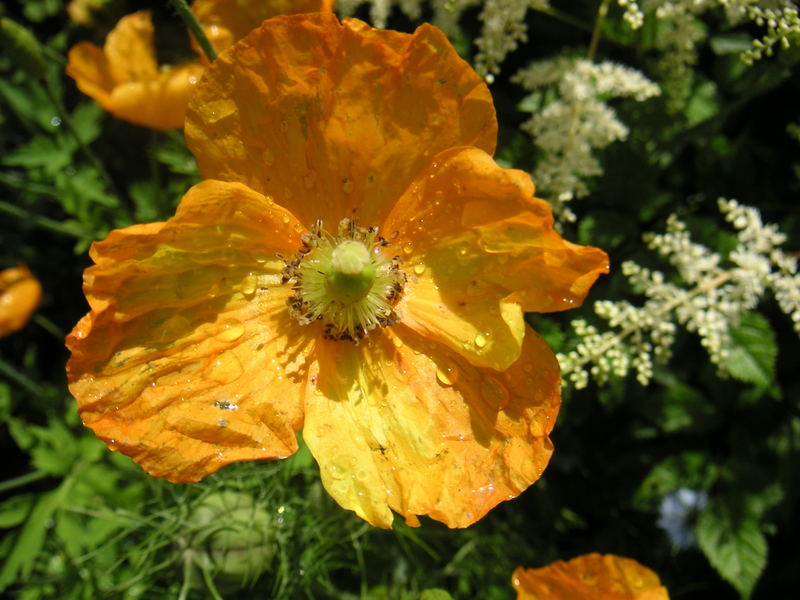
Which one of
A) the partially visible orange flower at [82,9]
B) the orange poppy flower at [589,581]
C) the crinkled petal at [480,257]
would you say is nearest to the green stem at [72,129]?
the partially visible orange flower at [82,9]

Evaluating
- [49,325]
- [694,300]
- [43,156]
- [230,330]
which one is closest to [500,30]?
[694,300]

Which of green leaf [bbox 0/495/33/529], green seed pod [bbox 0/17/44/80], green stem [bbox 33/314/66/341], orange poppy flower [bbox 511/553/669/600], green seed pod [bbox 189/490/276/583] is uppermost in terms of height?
green seed pod [bbox 0/17/44/80]

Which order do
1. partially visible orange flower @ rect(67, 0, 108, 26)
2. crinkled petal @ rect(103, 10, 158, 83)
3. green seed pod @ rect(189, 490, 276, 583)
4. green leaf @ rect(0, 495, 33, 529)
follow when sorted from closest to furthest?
1. green seed pod @ rect(189, 490, 276, 583)
2. crinkled petal @ rect(103, 10, 158, 83)
3. green leaf @ rect(0, 495, 33, 529)
4. partially visible orange flower @ rect(67, 0, 108, 26)

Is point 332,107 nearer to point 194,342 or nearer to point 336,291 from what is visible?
point 336,291

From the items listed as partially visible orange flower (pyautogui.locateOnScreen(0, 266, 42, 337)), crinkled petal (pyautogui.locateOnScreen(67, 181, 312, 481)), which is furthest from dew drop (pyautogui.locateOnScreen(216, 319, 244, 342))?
partially visible orange flower (pyautogui.locateOnScreen(0, 266, 42, 337))

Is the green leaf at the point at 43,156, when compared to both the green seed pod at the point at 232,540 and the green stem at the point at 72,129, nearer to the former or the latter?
the green stem at the point at 72,129

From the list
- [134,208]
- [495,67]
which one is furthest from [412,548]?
[134,208]

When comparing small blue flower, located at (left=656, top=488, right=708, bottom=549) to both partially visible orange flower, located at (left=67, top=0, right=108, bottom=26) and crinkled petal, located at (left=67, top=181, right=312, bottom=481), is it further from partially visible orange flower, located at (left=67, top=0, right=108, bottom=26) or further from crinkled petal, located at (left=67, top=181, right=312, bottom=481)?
partially visible orange flower, located at (left=67, top=0, right=108, bottom=26)
